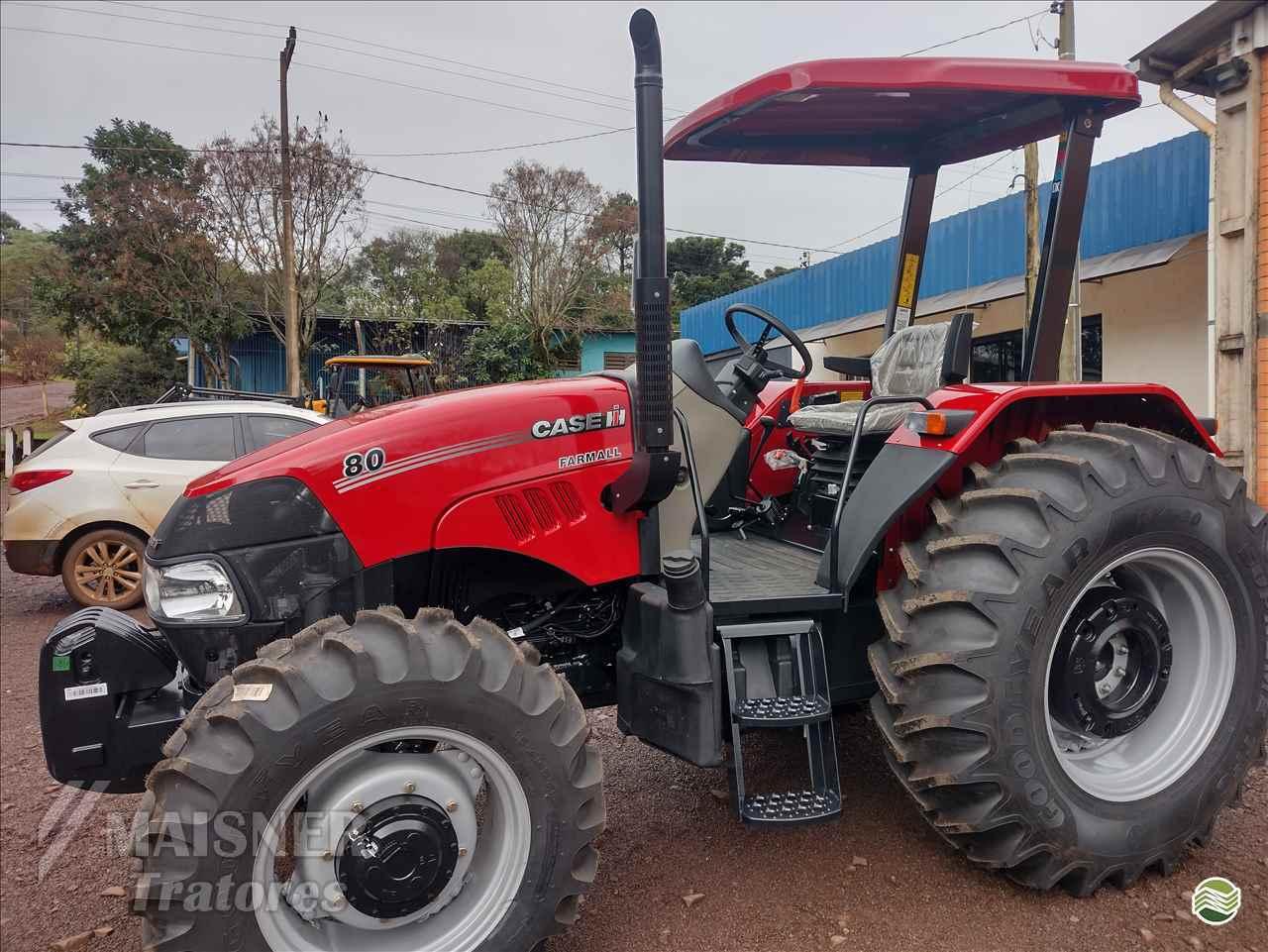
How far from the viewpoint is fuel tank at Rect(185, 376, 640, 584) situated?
227 centimetres

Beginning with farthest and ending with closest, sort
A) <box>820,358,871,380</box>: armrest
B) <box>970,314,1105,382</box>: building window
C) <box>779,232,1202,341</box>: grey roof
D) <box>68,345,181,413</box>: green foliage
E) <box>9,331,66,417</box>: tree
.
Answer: <box>9,331,66,417</box>: tree, <box>68,345,181,413</box>: green foliage, <box>970,314,1105,382</box>: building window, <box>779,232,1202,341</box>: grey roof, <box>820,358,871,380</box>: armrest

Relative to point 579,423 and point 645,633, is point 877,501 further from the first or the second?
point 579,423

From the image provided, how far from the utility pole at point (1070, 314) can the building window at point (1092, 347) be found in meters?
0.75

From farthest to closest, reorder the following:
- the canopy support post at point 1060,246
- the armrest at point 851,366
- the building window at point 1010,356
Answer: the building window at point 1010,356
the armrest at point 851,366
the canopy support post at point 1060,246

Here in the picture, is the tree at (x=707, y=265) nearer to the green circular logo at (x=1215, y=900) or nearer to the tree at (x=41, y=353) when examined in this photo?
the tree at (x=41, y=353)

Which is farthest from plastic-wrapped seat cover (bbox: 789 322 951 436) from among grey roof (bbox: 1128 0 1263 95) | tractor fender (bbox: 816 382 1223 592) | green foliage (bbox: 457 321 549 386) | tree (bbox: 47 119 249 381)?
green foliage (bbox: 457 321 549 386)

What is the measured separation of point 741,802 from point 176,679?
162 cm

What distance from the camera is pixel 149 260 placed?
20672 millimetres

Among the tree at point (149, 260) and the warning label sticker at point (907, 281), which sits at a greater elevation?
the tree at point (149, 260)

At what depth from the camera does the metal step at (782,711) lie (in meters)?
2.36

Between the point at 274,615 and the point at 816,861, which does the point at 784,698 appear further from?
the point at 274,615

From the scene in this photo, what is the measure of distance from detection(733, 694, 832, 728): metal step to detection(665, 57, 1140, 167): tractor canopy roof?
5.79 feet

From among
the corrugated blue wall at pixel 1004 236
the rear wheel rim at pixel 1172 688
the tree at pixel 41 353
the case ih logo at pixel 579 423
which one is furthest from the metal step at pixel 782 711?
the tree at pixel 41 353

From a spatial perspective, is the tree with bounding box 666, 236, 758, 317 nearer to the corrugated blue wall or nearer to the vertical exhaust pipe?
the corrugated blue wall
